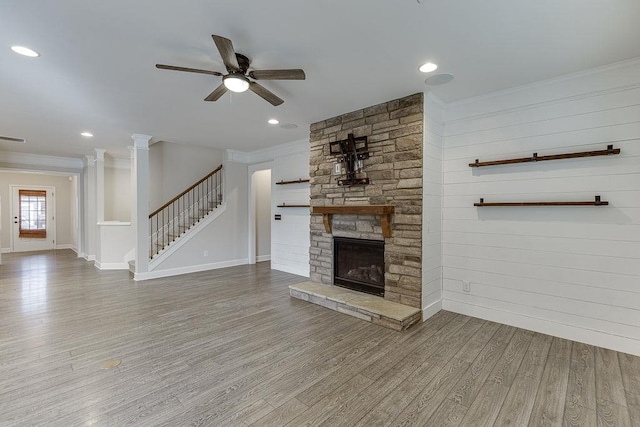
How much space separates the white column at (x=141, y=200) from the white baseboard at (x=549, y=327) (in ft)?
17.3

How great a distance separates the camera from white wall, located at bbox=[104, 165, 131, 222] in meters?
7.60

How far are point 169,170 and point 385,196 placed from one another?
17.7ft

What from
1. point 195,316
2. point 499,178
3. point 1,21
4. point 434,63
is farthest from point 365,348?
point 1,21

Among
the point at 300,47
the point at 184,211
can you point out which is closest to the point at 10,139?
the point at 184,211

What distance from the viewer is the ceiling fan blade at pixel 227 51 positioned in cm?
205

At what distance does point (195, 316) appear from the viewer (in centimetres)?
366

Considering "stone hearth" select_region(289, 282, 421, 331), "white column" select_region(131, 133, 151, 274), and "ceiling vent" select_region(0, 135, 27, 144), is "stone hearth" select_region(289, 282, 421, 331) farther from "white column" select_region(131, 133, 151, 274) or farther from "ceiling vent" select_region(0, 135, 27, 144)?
"ceiling vent" select_region(0, 135, 27, 144)

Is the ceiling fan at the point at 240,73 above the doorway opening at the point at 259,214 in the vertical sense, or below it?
above

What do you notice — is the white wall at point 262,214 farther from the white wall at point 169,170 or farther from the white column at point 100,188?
the white column at point 100,188

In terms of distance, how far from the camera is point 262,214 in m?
7.58

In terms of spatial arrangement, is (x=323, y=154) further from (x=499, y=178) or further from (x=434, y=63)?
(x=499, y=178)

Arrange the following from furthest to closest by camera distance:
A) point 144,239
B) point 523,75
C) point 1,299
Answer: point 144,239 → point 1,299 → point 523,75

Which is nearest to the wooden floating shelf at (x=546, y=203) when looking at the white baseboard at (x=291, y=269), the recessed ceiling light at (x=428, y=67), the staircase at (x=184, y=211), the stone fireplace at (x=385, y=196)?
the stone fireplace at (x=385, y=196)

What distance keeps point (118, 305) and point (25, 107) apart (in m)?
2.98
